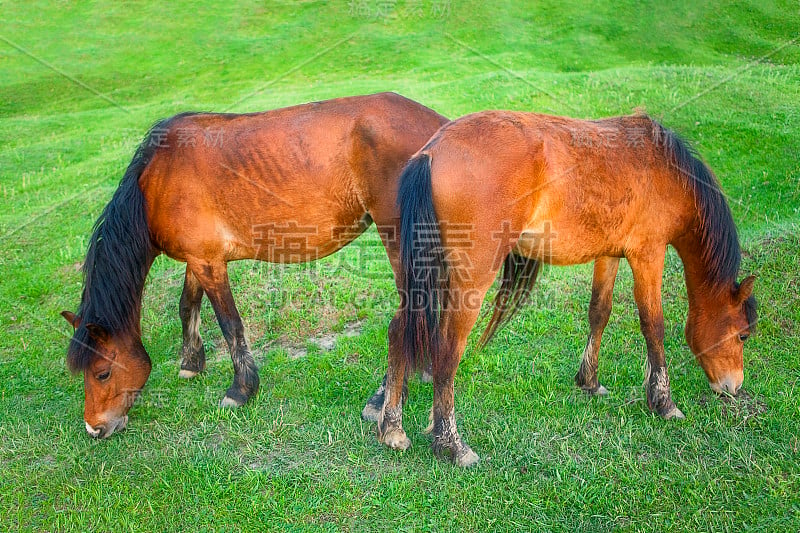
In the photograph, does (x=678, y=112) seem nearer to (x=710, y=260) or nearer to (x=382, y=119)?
(x=710, y=260)

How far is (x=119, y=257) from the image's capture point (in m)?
4.92

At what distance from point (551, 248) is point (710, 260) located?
4.21 feet

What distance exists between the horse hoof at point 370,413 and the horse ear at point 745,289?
294 cm

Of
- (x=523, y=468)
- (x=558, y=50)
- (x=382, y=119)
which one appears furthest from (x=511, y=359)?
(x=558, y=50)

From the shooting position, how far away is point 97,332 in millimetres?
4676

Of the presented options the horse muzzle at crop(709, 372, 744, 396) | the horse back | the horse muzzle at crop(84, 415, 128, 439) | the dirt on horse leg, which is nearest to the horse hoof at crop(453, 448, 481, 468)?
the dirt on horse leg

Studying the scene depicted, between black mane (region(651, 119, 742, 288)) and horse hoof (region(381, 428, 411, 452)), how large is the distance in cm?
267

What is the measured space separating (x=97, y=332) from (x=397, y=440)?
245cm

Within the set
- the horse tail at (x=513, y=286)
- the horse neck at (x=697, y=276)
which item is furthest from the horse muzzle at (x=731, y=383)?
the horse tail at (x=513, y=286)

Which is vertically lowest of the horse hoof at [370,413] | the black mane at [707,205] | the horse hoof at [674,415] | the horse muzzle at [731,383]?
the horse hoof at [370,413]

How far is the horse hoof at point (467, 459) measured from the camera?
431 centimetres

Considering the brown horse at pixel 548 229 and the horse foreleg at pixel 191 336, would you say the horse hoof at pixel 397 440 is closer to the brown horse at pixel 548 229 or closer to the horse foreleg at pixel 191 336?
the brown horse at pixel 548 229

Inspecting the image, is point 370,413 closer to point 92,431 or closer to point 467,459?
point 467,459

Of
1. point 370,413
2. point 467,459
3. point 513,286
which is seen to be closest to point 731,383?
point 513,286
